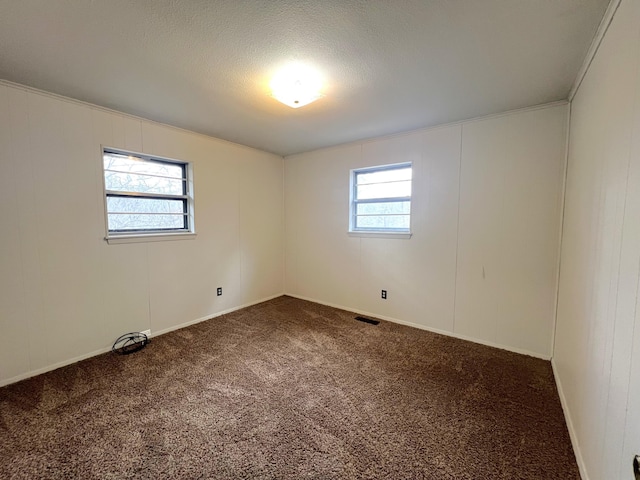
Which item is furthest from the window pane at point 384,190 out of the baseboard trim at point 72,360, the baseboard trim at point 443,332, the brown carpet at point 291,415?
the baseboard trim at point 72,360

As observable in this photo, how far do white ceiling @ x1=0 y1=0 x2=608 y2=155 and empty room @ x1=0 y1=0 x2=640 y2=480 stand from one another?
0.06 ft

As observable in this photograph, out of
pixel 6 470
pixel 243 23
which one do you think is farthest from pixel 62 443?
pixel 243 23

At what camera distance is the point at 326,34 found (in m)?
1.57

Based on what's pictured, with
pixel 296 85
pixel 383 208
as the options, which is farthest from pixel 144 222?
pixel 383 208

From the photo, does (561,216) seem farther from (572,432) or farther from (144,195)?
(144,195)

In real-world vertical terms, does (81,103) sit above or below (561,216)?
above

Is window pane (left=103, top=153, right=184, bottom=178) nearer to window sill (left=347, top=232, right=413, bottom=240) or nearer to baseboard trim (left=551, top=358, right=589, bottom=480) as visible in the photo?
window sill (left=347, top=232, right=413, bottom=240)

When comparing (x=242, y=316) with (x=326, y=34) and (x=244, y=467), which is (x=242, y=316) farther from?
(x=326, y=34)

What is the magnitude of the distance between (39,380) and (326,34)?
133 inches

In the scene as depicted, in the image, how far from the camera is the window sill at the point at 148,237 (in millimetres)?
2688

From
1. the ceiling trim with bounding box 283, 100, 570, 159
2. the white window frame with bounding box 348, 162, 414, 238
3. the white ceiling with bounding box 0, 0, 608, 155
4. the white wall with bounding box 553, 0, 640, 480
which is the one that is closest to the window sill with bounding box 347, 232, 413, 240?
the white window frame with bounding box 348, 162, 414, 238

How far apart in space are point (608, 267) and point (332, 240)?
9.82 feet

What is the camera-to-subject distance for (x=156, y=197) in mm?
3072

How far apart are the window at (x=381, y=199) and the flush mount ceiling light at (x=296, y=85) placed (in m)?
1.61
